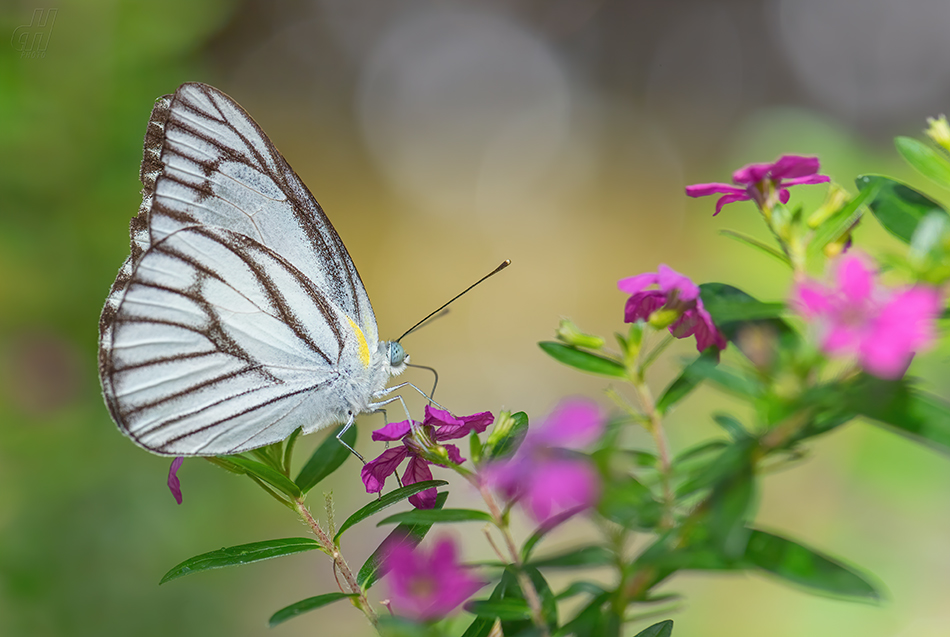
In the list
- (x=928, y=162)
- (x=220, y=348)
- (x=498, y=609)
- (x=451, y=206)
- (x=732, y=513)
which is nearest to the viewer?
(x=732, y=513)

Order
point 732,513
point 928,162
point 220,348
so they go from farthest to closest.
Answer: point 220,348 < point 928,162 < point 732,513

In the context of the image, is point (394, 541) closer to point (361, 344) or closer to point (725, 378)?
point (725, 378)

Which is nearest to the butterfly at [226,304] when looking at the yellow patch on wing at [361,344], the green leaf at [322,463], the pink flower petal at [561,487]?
the yellow patch on wing at [361,344]

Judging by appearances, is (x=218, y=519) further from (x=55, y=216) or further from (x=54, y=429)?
(x=55, y=216)

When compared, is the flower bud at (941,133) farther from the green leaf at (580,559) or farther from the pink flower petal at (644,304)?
the green leaf at (580,559)

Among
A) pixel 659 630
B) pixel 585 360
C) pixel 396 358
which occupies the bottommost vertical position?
pixel 659 630

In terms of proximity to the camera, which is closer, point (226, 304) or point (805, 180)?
point (805, 180)

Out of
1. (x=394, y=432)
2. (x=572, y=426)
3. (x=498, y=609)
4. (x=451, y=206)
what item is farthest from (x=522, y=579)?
(x=451, y=206)
